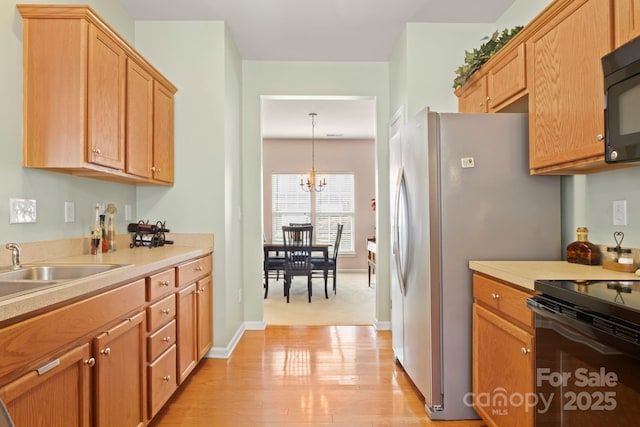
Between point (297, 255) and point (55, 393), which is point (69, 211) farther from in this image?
point (297, 255)

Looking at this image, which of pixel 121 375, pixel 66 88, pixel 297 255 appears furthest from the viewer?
pixel 297 255

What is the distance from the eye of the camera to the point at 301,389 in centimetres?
251

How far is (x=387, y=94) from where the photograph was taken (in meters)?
3.93

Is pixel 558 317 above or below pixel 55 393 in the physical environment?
above

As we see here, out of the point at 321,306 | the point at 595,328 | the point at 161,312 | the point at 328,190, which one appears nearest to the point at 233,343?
the point at 161,312

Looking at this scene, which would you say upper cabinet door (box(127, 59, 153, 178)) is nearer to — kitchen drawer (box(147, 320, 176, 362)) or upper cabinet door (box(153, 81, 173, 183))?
upper cabinet door (box(153, 81, 173, 183))

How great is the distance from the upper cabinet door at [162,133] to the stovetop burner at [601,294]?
250 cm

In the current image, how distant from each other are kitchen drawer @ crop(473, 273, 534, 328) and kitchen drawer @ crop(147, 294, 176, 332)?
1674 millimetres

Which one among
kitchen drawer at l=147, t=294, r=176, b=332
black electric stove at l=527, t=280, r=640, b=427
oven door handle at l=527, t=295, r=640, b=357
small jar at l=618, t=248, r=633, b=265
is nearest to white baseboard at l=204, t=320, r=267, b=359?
kitchen drawer at l=147, t=294, r=176, b=332

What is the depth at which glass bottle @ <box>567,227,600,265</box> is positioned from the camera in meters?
1.85

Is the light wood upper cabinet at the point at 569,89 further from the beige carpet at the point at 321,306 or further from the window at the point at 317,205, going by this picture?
the window at the point at 317,205

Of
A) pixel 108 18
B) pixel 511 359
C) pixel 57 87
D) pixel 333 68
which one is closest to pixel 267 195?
pixel 333 68

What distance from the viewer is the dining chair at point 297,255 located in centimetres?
502

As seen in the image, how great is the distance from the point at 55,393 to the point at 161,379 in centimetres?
89
